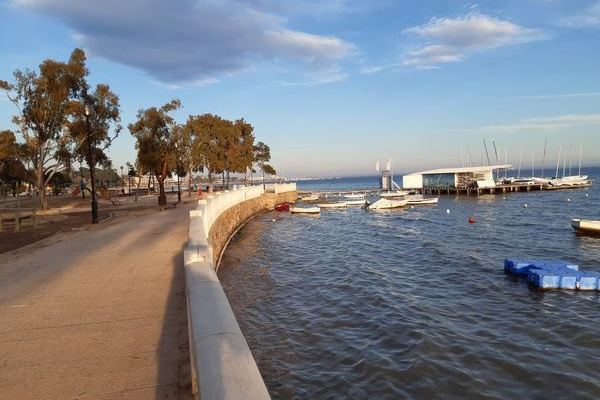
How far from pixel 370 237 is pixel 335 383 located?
74.9ft

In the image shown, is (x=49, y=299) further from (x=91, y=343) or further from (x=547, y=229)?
(x=547, y=229)

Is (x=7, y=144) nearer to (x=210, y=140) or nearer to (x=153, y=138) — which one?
(x=153, y=138)

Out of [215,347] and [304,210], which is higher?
[215,347]

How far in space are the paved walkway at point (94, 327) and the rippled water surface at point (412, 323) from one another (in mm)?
2982

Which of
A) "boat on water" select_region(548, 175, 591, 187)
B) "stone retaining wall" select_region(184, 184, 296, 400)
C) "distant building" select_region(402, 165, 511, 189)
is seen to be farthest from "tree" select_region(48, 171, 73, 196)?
"boat on water" select_region(548, 175, 591, 187)

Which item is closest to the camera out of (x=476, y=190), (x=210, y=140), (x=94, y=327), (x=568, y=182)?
(x=94, y=327)

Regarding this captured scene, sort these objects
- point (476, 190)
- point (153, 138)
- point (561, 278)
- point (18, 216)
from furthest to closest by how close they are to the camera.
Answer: point (476, 190) → point (153, 138) → point (18, 216) → point (561, 278)

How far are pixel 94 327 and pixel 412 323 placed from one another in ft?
27.7

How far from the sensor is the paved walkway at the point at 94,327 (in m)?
4.68

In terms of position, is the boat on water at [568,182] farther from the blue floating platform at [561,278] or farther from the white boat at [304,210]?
the blue floating platform at [561,278]

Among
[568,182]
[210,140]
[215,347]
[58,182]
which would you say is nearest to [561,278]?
[215,347]

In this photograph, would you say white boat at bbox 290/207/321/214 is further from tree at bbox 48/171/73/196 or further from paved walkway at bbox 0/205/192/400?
tree at bbox 48/171/73/196

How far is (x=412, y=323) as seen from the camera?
39.8 ft

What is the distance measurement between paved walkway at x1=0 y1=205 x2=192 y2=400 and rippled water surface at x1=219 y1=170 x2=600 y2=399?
9.78ft
